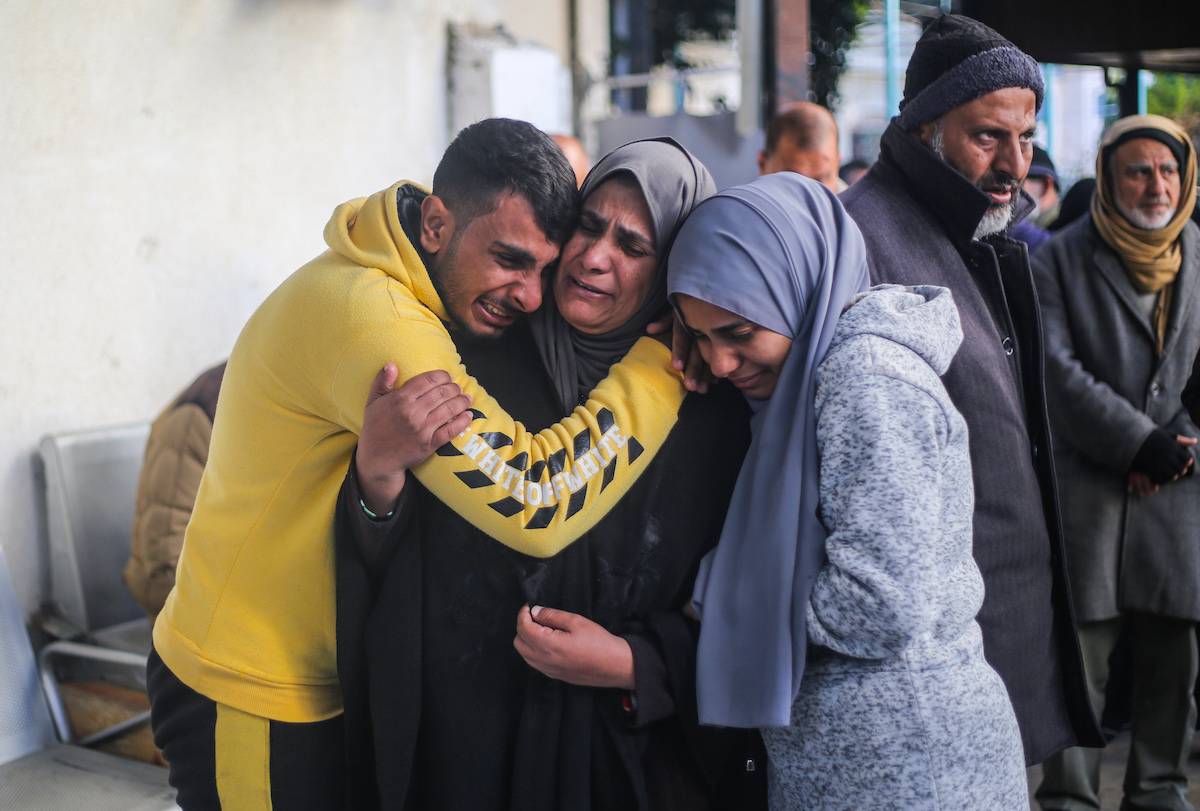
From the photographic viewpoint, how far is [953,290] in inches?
82.7

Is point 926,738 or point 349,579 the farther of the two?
point 349,579

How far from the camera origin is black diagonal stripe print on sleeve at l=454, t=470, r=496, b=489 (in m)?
1.53

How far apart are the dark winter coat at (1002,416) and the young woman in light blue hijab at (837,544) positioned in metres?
0.39

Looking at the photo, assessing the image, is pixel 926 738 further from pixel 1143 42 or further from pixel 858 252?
pixel 1143 42

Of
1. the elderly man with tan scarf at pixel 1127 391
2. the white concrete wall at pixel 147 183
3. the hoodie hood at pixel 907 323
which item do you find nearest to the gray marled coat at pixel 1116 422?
the elderly man with tan scarf at pixel 1127 391

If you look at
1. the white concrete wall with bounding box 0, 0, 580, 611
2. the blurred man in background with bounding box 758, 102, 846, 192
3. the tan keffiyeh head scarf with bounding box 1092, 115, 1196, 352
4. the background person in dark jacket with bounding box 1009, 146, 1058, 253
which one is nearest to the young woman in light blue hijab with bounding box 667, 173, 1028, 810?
the tan keffiyeh head scarf with bounding box 1092, 115, 1196, 352

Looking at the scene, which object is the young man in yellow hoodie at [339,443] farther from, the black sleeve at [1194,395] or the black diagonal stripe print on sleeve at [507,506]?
the black sleeve at [1194,395]

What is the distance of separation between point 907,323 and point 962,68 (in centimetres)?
75

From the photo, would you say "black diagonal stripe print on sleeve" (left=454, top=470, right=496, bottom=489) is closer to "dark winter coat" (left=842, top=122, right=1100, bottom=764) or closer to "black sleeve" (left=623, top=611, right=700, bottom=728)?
"black sleeve" (left=623, top=611, right=700, bottom=728)

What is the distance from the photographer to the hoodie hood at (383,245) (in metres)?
1.65

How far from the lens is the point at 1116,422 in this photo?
3.23 metres

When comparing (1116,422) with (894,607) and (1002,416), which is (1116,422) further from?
(894,607)

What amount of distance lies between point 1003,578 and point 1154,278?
1.74m

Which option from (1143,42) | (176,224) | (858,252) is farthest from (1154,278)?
(176,224)
